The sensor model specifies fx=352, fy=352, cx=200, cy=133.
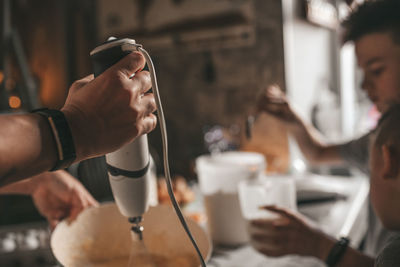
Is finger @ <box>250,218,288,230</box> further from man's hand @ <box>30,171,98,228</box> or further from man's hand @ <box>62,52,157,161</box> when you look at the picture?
man's hand @ <box>62,52,157,161</box>

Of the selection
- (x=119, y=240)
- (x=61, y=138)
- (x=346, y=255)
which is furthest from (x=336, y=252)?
(x=61, y=138)

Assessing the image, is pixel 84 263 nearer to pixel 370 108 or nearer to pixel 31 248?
pixel 31 248

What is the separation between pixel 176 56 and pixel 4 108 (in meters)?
1.27

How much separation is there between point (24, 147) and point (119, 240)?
14.7 inches

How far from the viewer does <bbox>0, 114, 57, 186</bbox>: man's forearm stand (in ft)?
1.22

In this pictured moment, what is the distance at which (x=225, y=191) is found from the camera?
1.09 metres

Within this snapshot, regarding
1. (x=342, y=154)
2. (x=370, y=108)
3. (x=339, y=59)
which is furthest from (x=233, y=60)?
(x=370, y=108)

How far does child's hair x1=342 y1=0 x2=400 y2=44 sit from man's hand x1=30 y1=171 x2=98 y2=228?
1.07 metres

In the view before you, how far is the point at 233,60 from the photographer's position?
2574 millimetres

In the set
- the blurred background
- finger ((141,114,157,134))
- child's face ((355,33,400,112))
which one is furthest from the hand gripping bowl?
the blurred background

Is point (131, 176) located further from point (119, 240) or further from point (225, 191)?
point (225, 191)

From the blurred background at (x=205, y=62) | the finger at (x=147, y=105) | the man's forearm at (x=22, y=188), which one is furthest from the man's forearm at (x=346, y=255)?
the blurred background at (x=205, y=62)

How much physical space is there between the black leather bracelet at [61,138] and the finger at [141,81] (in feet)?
0.32

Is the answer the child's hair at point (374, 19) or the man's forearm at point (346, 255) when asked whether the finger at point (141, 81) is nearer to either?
the man's forearm at point (346, 255)
